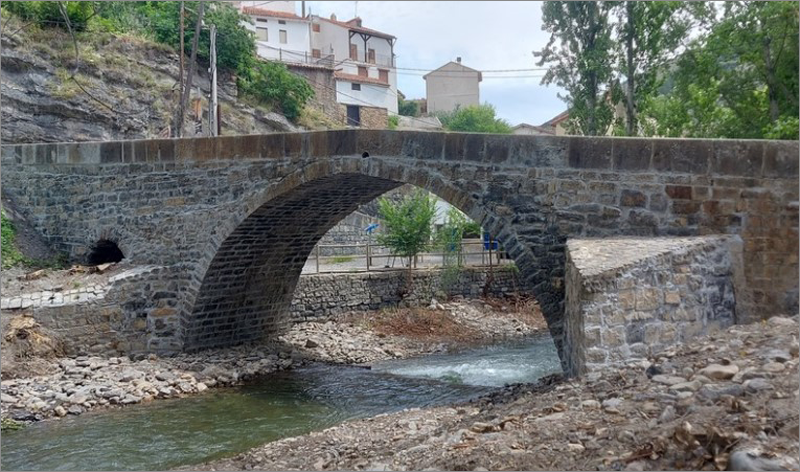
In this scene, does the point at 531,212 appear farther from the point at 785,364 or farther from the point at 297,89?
the point at 297,89

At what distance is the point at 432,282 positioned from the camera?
1980cm

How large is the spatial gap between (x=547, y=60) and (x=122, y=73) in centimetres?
1185

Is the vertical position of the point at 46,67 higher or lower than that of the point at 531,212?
higher

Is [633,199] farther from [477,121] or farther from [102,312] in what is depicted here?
[477,121]

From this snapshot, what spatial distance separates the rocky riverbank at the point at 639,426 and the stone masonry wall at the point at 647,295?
31cm

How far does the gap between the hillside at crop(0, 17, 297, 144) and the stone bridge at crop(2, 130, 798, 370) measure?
16.9 ft

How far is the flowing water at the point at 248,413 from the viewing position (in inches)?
360

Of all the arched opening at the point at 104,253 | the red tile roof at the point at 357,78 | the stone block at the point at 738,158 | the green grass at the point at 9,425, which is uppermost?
the red tile roof at the point at 357,78

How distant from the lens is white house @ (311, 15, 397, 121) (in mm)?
42625

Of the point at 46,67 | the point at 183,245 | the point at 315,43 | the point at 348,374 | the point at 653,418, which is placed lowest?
the point at 348,374

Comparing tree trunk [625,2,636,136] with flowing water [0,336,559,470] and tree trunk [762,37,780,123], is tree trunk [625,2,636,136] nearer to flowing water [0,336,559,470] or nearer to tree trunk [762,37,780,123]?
tree trunk [762,37,780,123]

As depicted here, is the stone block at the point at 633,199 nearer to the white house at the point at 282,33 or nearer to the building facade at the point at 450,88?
the white house at the point at 282,33

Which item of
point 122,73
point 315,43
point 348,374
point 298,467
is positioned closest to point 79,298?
point 348,374

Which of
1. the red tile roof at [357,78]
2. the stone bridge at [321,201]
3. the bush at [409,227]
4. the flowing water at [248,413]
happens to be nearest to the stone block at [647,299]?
the stone bridge at [321,201]
